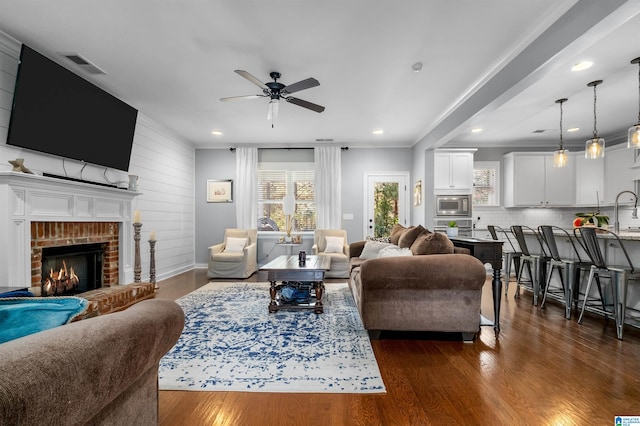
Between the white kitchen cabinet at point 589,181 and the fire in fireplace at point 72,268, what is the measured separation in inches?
325

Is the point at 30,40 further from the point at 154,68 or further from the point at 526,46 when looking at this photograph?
the point at 526,46

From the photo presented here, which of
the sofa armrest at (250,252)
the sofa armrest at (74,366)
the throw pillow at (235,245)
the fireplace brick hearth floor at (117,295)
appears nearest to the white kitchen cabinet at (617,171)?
the sofa armrest at (250,252)

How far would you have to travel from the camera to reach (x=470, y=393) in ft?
6.10

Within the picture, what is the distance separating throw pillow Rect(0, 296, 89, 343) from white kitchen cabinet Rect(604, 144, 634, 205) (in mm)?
7754

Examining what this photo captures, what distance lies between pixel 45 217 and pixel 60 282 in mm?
736

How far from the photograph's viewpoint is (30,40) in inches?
113

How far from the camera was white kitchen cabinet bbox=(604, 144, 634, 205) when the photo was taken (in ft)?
18.2

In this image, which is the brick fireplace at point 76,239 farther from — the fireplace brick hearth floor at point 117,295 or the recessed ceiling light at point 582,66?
the recessed ceiling light at point 582,66

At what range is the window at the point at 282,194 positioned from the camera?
6848 mm

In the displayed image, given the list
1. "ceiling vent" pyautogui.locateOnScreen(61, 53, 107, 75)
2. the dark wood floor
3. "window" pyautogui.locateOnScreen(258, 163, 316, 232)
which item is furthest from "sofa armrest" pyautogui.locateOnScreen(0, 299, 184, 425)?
"window" pyautogui.locateOnScreen(258, 163, 316, 232)

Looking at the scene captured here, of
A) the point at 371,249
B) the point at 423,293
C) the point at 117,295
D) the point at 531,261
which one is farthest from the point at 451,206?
the point at 117,295

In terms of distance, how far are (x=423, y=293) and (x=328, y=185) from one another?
4.34 metres

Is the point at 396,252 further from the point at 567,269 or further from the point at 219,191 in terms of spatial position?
the point at 219,191

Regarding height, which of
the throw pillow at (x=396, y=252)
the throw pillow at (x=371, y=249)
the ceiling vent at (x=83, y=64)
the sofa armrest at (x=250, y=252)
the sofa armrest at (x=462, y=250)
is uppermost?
the ceiling vent at (x=83, y=64)
